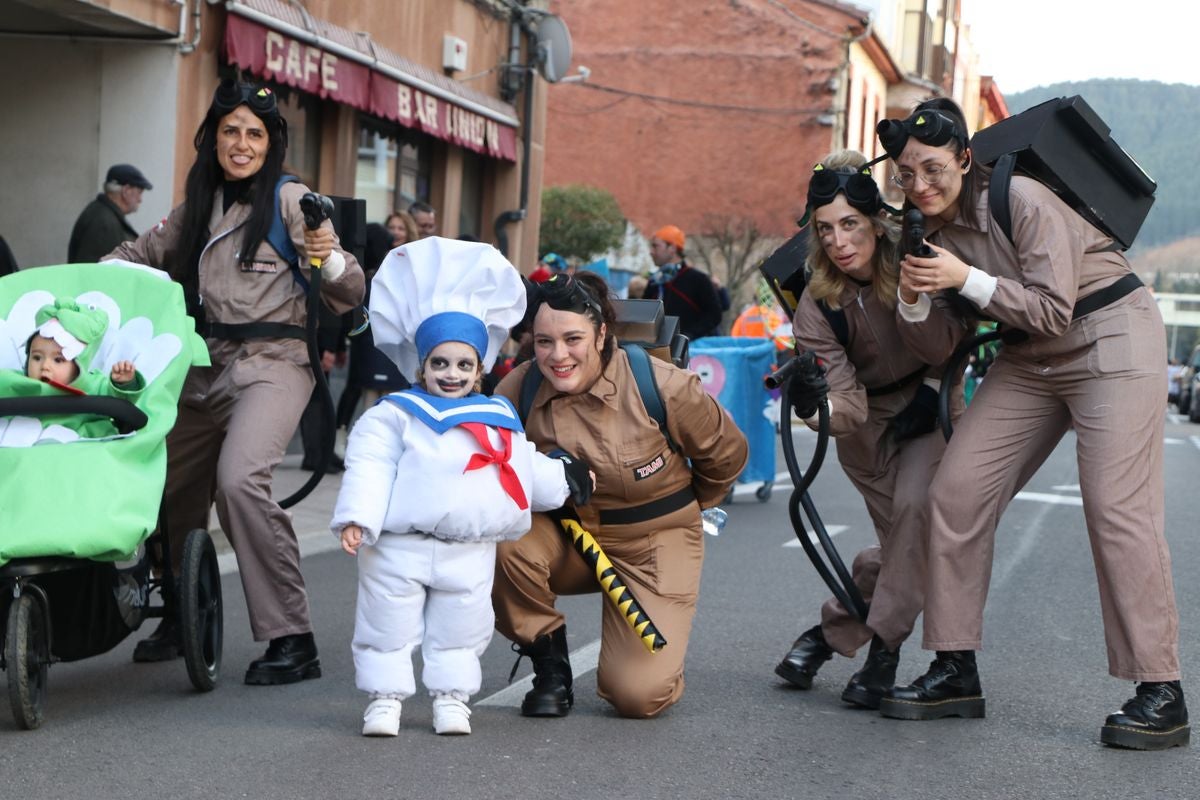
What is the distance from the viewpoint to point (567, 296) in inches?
208

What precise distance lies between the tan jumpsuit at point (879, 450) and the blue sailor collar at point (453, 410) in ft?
3.47

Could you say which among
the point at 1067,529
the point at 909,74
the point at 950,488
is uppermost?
the point at 909,74

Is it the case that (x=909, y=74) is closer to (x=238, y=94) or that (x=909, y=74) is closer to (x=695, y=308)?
(x=695, y=308)

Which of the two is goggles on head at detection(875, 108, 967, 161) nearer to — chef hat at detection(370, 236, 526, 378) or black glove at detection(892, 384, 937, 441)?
black glove at detection(892, 384, 937, 441)

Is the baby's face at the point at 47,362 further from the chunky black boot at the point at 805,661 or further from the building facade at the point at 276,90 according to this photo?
the building facade at the point at 276,90

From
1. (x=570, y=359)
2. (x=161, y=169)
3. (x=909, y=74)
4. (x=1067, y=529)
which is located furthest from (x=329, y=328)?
(x=909, y=74)

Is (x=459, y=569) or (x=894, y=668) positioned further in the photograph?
(x=894, y=668)

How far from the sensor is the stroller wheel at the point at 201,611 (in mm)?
5398

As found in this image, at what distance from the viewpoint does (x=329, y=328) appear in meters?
11.1

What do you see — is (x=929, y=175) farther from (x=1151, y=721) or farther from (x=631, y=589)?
(x=1151, y=721)

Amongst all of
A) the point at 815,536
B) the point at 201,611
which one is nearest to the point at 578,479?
the point at 201,611

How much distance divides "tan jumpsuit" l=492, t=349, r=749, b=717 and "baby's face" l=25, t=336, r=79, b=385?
4.42 feet

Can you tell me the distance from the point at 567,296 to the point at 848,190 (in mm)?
965

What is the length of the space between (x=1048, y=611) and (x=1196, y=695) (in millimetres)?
1997
